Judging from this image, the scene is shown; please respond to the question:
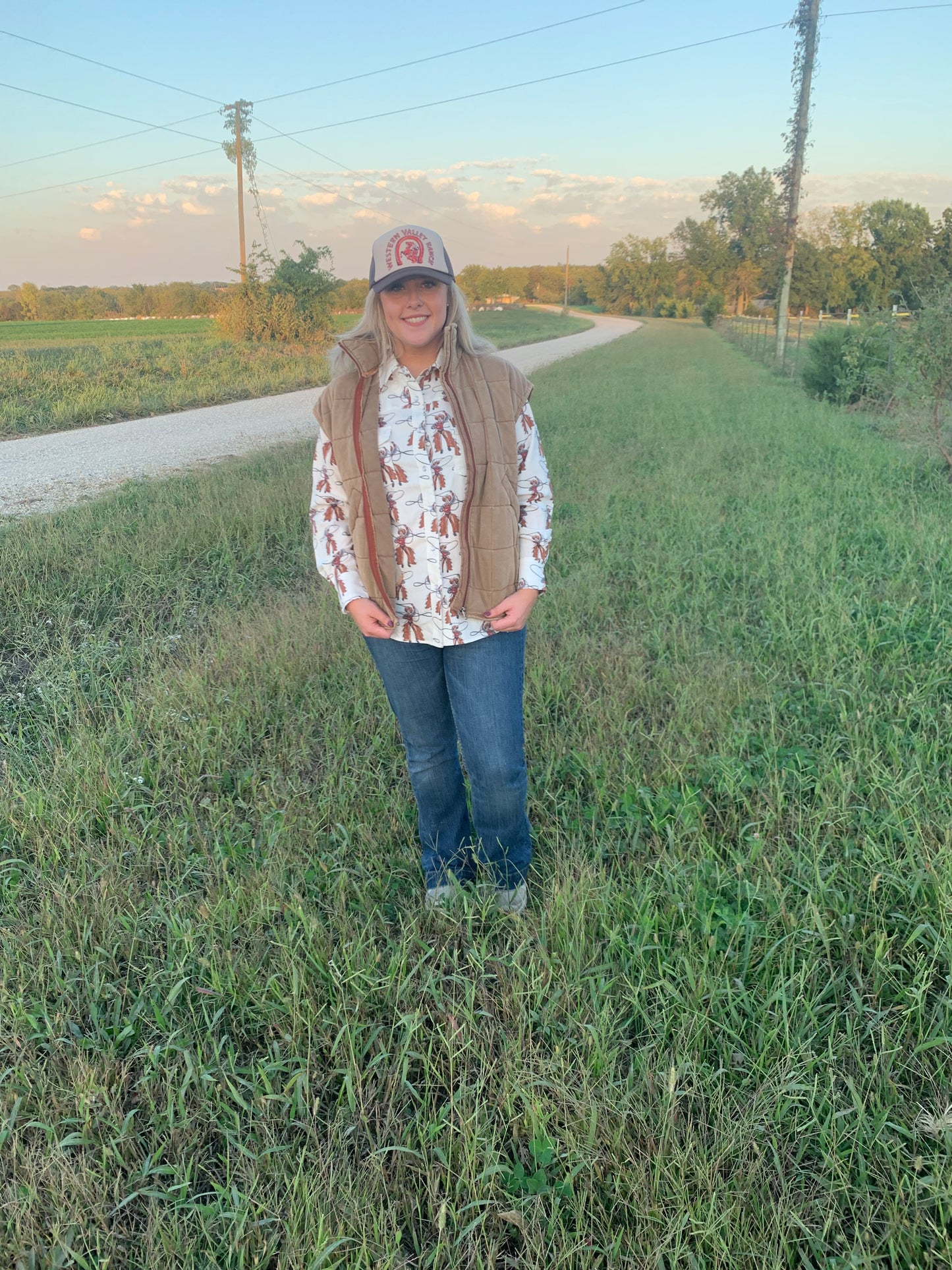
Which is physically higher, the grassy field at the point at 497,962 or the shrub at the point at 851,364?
the shrub at the point at 851,364

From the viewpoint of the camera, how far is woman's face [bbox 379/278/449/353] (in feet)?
6.63

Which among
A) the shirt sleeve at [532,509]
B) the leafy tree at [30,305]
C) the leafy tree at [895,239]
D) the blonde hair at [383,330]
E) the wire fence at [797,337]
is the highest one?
the leafy tree at [895,239]

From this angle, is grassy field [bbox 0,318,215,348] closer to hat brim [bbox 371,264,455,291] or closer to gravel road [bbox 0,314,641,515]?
gravel road [bbox 0,314,641,515]

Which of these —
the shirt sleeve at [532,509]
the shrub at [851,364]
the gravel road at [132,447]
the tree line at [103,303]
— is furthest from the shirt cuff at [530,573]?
the tree line at [103,303]

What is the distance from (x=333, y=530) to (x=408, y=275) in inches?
27.8

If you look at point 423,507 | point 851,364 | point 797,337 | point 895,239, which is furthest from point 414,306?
point 895,239

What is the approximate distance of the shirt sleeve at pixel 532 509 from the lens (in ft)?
7.32

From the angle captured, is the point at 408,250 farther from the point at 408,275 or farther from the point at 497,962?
the point at 497,962

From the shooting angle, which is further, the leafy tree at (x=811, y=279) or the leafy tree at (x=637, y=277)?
the leafy tree at (x=637, y=277)

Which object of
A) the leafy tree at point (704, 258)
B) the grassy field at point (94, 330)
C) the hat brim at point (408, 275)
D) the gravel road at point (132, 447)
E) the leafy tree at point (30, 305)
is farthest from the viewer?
the leafy tree at point (704, 258)

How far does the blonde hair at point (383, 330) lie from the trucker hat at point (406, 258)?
2.9 inches

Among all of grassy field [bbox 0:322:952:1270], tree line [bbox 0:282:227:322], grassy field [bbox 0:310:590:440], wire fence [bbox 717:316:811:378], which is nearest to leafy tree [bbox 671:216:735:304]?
wire fence [bbox 717:316:811:378]

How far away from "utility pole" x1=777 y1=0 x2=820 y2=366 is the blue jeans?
24.7 meters

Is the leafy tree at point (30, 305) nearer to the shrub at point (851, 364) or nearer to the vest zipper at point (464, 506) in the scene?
the shrub at point (851, 364)
